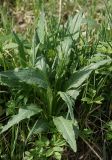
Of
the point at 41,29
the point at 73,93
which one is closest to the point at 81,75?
the point at 73,93

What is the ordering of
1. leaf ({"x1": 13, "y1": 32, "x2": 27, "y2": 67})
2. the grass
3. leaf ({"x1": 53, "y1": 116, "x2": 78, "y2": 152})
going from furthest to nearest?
leaf ({"x1": 13, "y1": 32, "x2": 27, "y2": 67}) < the grass < leaf ({"x1": 53, "y1": 116, "x2": 78, "y2": 152})

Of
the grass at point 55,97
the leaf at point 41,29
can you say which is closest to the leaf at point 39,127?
the grass at point 55,97

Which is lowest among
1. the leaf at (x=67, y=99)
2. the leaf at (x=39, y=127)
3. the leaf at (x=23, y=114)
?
the leaf at (x=39, y=127)

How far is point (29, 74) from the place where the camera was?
1871mm

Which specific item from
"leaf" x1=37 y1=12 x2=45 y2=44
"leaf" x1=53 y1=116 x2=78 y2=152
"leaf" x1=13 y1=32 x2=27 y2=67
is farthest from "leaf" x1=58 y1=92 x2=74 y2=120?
"leaf" x1=37 y1=12 x2=45 y2=44

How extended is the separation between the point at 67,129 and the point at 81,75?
0.29 meters

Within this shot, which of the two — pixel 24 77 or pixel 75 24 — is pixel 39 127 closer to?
pixel 24 77

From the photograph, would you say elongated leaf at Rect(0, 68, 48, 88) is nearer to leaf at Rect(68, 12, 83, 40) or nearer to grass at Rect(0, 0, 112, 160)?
grass at Rect(0, 0, 112, 160)

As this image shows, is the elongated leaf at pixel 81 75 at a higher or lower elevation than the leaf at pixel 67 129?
higher

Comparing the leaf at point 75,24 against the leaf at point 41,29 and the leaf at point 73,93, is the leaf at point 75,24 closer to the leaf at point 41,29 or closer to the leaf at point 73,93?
the leaf at point 41,29

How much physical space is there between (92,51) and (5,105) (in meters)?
0.55

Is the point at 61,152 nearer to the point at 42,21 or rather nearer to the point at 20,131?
the point at 20,131

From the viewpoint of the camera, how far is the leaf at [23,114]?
1.80m

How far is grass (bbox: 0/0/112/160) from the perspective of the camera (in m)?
1.88
